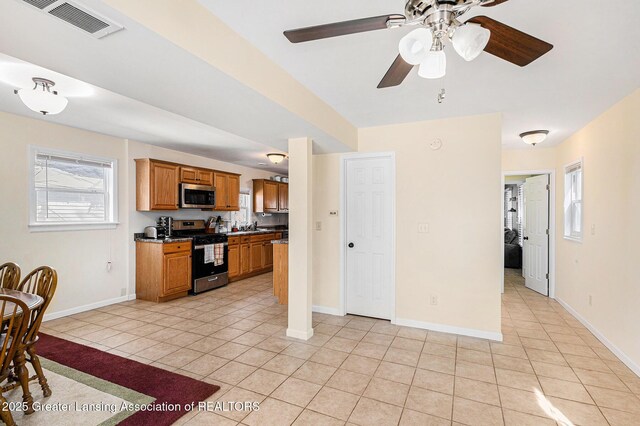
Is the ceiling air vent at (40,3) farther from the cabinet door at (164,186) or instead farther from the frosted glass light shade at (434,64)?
the cabinet door at (164,186)

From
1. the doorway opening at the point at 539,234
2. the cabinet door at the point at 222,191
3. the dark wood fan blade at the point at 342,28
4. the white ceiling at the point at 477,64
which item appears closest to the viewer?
the dark wood fan blade at the point at 342,28

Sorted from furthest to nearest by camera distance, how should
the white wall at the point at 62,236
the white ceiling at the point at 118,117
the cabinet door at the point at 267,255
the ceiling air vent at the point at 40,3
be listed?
the cabinet door at the point at 267,255
the white wall at the point at 62,236
the white ceiling at the point at 118,117
the ceiling air vent at the point at 40,3

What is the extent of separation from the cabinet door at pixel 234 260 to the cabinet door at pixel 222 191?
846 mm

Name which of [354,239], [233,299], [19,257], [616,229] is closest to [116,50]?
[354,239]

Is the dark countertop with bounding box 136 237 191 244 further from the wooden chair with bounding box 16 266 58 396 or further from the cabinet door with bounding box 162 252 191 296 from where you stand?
the wooden chair with bounding box 16 266 58 396

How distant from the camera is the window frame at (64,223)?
3715 mm

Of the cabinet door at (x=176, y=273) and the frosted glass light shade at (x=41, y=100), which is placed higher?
the frosted glass light shade at (x=41, y=100)

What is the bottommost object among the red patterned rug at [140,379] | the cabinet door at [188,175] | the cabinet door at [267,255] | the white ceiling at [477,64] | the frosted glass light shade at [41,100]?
the red patterned rug at [140,379]

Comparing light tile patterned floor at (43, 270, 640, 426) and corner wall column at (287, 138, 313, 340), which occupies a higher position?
corner wall column at (287, 138, 313, 340)

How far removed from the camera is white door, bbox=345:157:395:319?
12.7 feet

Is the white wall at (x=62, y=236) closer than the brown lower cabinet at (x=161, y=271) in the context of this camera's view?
Yes

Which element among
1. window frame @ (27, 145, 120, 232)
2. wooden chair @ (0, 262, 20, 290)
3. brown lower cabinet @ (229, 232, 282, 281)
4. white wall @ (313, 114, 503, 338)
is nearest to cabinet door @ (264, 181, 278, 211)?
brown lower cabinet @ (229, 232, 282, 281)

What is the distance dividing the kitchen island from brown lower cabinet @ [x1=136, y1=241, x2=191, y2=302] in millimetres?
1564

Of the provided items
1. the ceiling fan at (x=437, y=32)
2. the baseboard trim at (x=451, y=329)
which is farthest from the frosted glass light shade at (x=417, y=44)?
the baseboard trim at (x=451, y=329)
